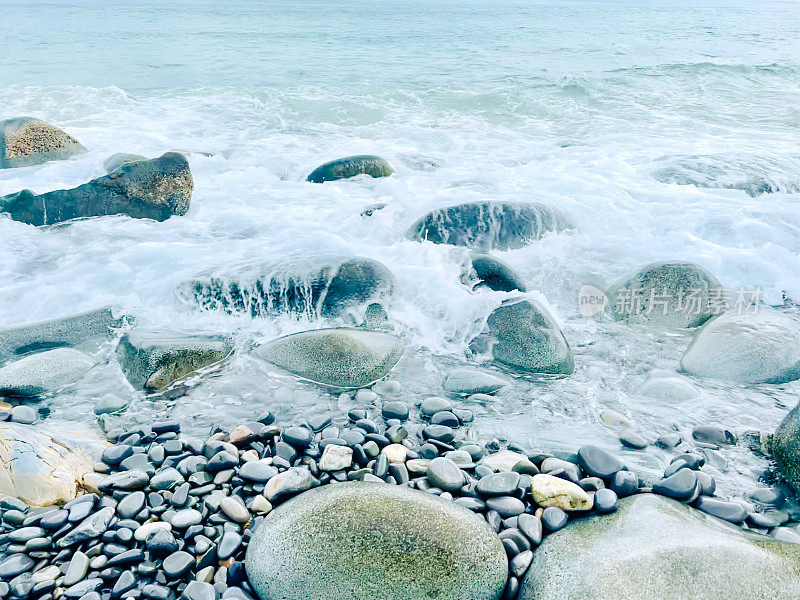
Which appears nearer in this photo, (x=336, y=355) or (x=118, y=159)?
(x=336, y=355)

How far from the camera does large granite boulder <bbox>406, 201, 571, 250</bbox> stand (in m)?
5.24

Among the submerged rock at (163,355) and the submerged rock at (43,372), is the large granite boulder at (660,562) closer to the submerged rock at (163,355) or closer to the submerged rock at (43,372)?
the submerged rock at (163,355)

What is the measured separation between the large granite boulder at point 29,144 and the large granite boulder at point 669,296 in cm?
728

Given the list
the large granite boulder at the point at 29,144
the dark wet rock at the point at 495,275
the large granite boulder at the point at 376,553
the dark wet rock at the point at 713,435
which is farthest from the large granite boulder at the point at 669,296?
the large granite boulder at the point at 29,144

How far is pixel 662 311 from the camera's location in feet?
13.4

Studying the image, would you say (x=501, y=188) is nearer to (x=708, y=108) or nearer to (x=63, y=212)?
(x=63, y=212)

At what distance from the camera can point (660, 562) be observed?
1887 millimetres

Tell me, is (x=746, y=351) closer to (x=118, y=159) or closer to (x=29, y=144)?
(x=118, y=159)

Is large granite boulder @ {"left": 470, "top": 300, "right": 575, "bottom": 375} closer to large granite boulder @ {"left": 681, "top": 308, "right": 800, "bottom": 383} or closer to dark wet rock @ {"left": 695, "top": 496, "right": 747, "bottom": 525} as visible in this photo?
large granite boulder @ {"left": 681, "top": 308, "right": 800, "bottom": 383}

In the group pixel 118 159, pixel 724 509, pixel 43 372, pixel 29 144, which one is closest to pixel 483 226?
pixel 724 509

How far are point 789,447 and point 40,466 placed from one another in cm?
327

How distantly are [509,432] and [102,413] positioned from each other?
84.4 inches

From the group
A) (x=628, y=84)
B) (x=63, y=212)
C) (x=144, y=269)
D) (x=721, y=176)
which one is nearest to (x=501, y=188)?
(x=721, y=176)

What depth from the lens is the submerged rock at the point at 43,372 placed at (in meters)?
3.21
